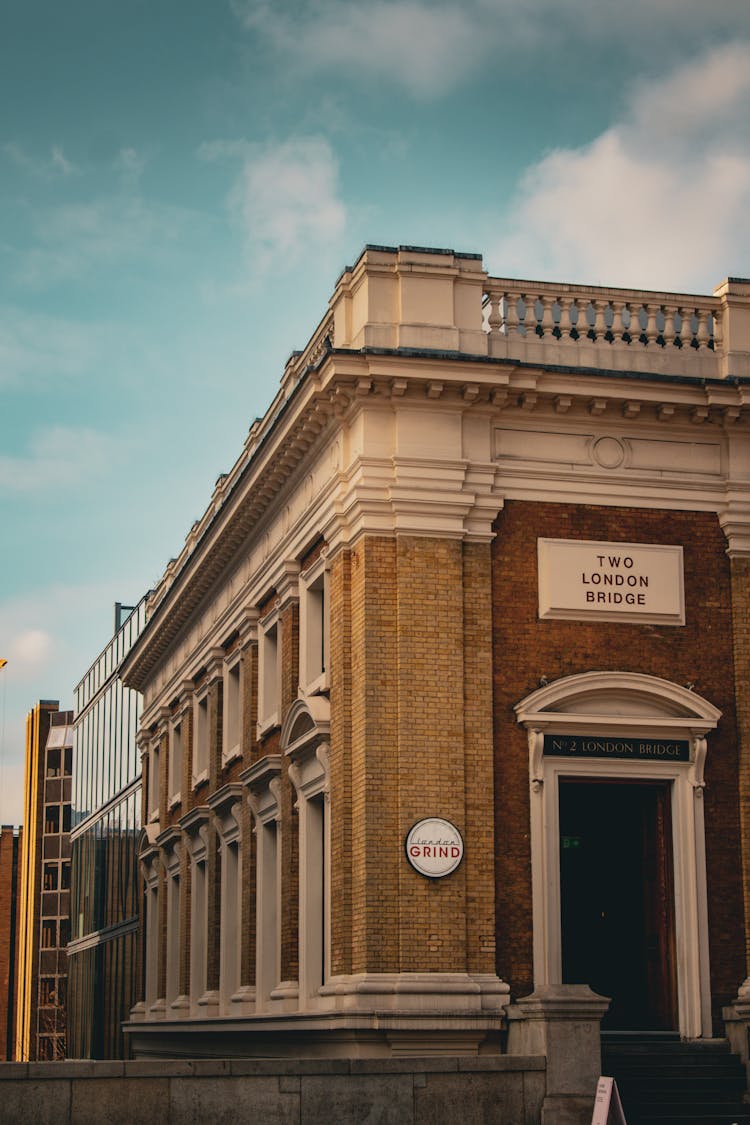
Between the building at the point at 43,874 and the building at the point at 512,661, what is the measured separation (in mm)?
64833

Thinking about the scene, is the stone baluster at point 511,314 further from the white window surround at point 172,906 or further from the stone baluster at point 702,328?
the white window surround at point 172,906

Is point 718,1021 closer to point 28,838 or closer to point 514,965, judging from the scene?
point 514,965

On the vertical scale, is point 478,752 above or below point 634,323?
below

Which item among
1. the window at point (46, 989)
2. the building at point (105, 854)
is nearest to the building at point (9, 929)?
the window at point (46, 989)

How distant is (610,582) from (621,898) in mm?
4931

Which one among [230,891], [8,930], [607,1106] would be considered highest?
[230,891]

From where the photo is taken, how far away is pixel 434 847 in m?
21.9

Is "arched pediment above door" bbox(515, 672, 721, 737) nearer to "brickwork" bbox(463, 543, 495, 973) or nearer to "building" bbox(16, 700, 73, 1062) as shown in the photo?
"brickwork" bbox(463, 543, 495, 973)

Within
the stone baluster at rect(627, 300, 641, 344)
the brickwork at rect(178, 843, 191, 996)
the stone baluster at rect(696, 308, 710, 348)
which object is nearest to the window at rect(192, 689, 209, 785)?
the brickwork at rect(178, 843, 191, 996)

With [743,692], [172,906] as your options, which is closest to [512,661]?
[743,692]

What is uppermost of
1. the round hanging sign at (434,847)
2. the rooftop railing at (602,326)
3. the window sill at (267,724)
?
the rooftop railing at (602,326)

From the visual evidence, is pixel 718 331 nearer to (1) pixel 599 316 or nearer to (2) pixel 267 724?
(1) pixel 599 316

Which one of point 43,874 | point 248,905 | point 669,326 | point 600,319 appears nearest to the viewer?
point 600,319

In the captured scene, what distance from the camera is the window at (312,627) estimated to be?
2582cm
